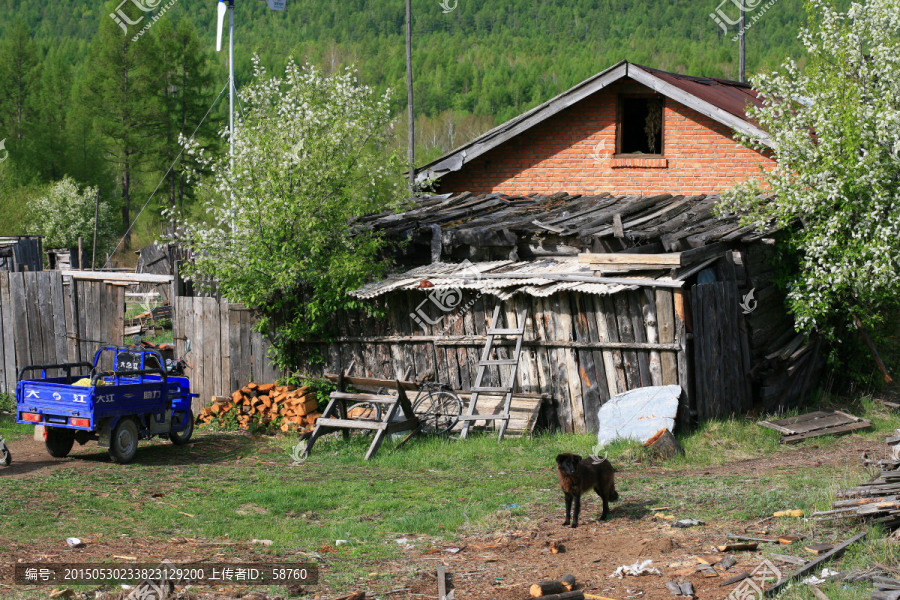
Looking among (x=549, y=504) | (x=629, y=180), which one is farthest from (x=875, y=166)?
(x=549, y=504)

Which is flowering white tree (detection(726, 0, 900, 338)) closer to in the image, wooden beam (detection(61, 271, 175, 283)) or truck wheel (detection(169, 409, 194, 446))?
truck wheel (detection(169, 409, 194, 446))

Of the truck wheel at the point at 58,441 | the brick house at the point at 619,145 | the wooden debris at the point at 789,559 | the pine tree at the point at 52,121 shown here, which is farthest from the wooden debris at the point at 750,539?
the pine tree at the point at 52,121

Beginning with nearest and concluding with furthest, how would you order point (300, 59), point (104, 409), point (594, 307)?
point (104, 409) < point (594, 307) < point (300, 59)

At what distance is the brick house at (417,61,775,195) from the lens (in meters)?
16.3

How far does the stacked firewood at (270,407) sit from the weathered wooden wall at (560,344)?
3.90ft

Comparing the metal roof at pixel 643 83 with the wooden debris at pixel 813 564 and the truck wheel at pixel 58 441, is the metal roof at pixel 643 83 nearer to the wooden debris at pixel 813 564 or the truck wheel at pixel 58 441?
the truck wheel at pixel 58 441

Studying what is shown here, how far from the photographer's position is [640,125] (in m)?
18.4

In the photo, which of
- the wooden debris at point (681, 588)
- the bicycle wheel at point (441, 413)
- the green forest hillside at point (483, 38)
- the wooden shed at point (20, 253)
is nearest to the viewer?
the wooden debris at point (681, 588)

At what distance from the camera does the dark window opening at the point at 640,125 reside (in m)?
17.3

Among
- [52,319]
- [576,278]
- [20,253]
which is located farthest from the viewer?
[20,253]

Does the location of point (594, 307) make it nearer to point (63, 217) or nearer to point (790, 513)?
point (790, 513)

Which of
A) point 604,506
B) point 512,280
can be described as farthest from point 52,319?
point 604,506

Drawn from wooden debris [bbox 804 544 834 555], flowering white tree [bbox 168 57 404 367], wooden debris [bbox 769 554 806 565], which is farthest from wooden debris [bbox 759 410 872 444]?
flowering white tree [bbox 168 57 404 367]

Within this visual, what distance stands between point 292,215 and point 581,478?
24.9ft
